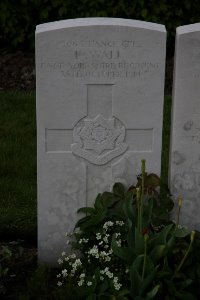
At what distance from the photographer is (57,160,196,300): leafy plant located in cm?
361

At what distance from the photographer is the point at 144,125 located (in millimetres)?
4078

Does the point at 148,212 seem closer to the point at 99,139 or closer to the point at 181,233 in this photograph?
the point at 181,233

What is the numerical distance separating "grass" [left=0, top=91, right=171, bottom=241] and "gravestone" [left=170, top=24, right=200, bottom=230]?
923 millimetres

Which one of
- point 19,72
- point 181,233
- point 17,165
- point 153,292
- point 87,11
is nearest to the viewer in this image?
point 153,292

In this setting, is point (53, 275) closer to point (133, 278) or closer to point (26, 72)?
point (133, 278)

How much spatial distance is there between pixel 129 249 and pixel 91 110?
89 centimetres

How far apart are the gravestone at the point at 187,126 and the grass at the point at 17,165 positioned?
112cm

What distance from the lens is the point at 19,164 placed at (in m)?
5.63

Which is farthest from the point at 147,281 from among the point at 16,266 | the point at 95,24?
the point at 95,24

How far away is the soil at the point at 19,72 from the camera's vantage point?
7.55 m

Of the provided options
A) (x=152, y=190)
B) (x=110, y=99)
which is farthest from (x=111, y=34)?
(x=152, y=190)

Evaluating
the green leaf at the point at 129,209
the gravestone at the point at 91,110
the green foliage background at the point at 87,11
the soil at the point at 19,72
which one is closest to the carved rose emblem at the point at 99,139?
the gravestone at the point at 91,110

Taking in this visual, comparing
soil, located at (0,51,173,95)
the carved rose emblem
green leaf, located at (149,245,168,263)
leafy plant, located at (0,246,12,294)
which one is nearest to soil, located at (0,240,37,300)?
leafy plant, located at (0,246,12,294)

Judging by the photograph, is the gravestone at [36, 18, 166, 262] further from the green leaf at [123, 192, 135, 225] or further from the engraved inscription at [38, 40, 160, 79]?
the green leaf at [123, 192, 135, 225]
